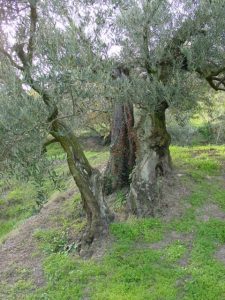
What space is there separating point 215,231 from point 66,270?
4366 millimetres

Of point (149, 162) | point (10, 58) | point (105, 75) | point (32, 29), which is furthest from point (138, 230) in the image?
point (32, 29)

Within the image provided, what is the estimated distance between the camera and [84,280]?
9.89 m

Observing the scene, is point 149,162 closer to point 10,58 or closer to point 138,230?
point 138,230

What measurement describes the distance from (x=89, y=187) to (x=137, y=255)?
7.73ft

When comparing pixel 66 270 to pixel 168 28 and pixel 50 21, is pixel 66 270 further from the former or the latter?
pixel 168 28

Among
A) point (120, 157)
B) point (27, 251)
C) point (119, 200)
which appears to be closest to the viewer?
point (27, 251)

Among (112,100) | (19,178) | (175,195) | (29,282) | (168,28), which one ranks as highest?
(168,28)

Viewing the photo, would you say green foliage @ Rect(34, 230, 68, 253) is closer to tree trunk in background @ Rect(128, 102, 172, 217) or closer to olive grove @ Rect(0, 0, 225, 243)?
olive grove @ Rect(0, 0, 225, 243)

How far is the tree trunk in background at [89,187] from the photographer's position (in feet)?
36.4

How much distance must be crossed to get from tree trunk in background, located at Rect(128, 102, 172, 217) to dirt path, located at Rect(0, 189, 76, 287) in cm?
323

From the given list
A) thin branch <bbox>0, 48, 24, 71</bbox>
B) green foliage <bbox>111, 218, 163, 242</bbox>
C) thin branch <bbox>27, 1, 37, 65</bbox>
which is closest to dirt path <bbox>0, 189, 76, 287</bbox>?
green foliage <bbox>111, 218, 163, 242</bbox>

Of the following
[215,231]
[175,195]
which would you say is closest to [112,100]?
[175,195]

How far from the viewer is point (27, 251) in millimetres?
12180

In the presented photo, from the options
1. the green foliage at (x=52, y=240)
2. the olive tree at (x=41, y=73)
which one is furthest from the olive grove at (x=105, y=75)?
the green foliage at (x=52, y=240)
